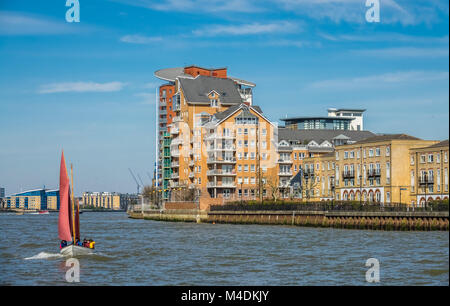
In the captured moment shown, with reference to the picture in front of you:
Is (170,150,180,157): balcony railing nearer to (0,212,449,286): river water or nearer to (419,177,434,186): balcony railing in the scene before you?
(419,177,434,186): balcony railing

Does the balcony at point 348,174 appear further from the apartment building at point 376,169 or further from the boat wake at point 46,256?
the boat wake at point 46,256

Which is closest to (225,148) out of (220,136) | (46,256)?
(220,136)

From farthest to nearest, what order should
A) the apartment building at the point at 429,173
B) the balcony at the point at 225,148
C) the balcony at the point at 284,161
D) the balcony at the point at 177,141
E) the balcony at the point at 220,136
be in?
the balcony at the point at 177,141 < the balcony at the point at 284,161 < the balcony at the point at 225,148 < the balcony at the point at 220,136 < the apartment building at the point at 429,173

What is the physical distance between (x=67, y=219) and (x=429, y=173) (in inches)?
3018

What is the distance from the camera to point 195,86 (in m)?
173

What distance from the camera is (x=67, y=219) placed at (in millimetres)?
56219

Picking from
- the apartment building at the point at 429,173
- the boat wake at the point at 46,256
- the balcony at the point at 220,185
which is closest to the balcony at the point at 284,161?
the balcony at the point at 220,185

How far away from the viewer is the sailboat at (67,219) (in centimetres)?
5428

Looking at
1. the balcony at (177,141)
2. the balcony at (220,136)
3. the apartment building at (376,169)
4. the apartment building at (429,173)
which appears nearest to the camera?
the apartment building at (429,173)

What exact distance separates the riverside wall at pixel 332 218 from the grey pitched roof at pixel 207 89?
2708 cm

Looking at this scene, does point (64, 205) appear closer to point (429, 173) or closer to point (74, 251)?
point (74, 251)

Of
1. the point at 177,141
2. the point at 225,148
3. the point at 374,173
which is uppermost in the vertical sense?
the point at 177,141
